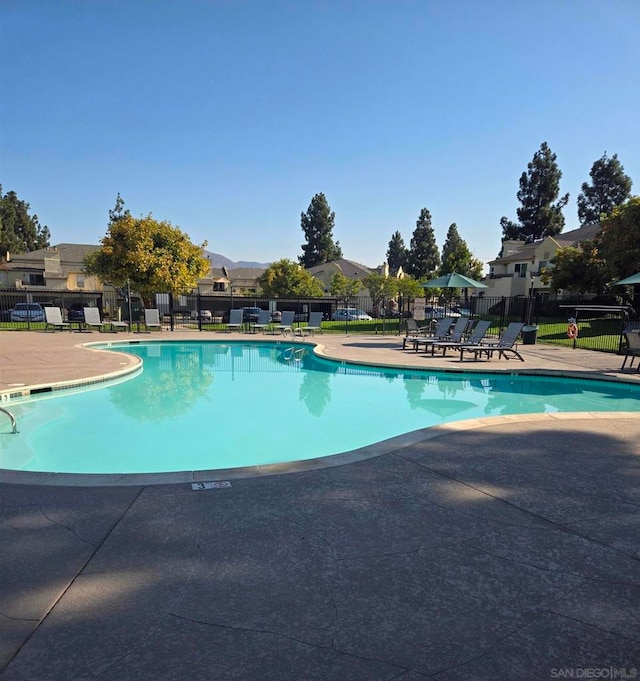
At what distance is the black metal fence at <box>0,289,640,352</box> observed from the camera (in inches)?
814

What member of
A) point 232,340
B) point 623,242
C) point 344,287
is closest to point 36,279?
point 344,287

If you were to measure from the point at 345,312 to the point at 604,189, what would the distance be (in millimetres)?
41265

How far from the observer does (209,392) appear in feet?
33.5

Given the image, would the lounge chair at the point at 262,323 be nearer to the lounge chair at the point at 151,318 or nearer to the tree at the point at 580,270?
the lounge chair at the point at 151,318

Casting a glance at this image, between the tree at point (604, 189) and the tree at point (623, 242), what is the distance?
118 feet

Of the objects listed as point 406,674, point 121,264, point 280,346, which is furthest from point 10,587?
point 121,264

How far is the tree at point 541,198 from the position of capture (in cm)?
5016

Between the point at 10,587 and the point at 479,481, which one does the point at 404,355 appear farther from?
the point at 10,587

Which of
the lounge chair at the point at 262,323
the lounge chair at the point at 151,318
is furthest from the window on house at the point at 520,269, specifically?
the lounge chair at the point at 151,318

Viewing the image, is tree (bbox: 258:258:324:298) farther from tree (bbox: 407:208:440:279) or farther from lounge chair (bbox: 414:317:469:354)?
tree (bbox: 407:208:440:279)

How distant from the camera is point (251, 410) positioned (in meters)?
8.61

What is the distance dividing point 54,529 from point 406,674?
2410mm

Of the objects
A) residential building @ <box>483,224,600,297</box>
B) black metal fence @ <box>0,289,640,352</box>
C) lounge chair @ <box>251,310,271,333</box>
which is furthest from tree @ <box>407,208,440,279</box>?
lounge chair @ <box>251,310,271,333</box>

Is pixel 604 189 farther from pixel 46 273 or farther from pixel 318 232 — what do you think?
pixel 46 273
